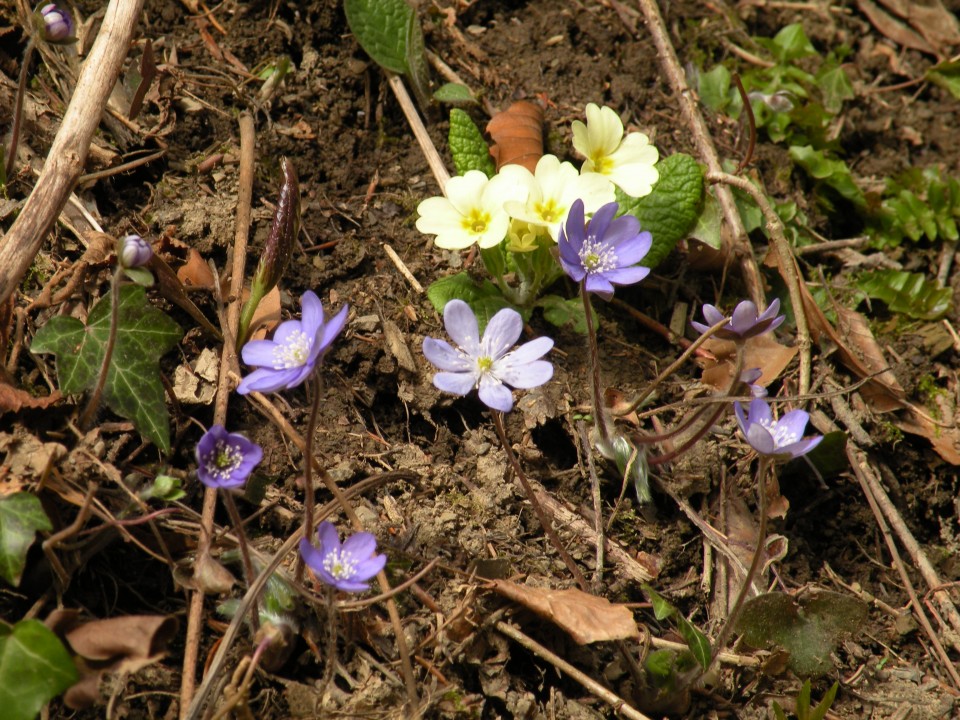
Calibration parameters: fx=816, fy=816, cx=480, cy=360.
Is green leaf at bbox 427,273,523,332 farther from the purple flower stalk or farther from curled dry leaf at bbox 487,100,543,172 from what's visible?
the purple flower stalk

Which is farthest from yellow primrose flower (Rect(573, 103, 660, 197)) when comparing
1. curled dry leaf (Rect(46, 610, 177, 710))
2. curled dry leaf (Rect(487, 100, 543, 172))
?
curled dry leaf (Rect(46, 610, 177, 710))

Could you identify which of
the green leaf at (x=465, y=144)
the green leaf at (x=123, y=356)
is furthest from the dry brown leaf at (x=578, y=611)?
the green leaf at (x=465, y=144)

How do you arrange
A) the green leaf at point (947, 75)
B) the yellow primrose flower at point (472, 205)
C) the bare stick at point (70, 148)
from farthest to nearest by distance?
the green leaf at point (947, 75) → the yellow primrose flower at point (472, 205) → the bare stick at point (70, 148)

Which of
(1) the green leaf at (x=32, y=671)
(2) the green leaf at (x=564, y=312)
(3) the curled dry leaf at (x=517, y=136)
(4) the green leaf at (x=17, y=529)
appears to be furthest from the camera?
(3) the curled dry leaf at (x=517, y=136)

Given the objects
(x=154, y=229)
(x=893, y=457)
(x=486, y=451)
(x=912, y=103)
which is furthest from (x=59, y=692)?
(x=912, y=103)

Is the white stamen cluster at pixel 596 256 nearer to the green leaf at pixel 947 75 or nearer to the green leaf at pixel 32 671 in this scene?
the green leaf at pixel 32 671

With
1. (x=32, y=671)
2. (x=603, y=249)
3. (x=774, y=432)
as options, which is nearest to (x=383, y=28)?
(x=603, y=249)

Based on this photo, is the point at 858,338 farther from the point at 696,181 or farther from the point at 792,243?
the point at 696,181
